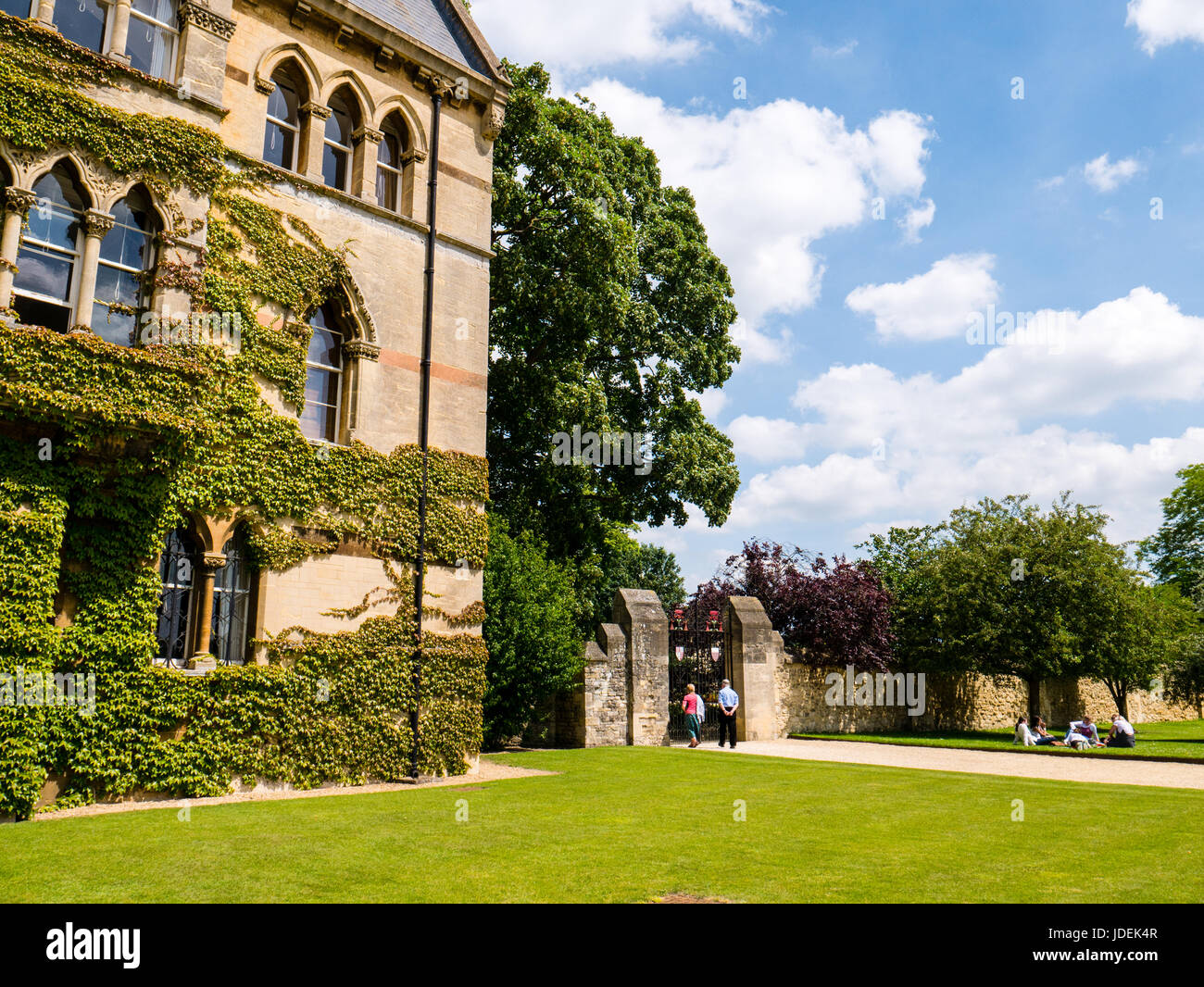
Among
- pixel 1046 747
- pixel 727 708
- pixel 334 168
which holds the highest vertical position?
pixel 334 168

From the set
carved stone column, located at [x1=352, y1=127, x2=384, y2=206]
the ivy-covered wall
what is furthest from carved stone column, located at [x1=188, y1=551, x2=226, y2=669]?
carved stone column, located at [x1=352, y1=127, x2=384, y2=206]

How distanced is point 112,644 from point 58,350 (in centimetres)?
379

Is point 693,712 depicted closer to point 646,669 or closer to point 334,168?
point 646,669

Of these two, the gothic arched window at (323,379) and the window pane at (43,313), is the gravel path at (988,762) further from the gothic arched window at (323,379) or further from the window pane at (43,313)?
the window pane at (43,313)

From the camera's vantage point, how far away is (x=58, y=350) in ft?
33.7

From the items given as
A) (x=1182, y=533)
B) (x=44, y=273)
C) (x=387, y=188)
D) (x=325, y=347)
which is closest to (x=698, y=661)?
(x=325, y=347)

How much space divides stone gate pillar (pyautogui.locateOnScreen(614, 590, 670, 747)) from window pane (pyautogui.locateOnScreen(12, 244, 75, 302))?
1335 cm

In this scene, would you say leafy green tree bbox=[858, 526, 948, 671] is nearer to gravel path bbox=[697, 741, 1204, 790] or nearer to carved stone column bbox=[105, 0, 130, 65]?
gravel path bbox=[697, 741, 1204, 790]

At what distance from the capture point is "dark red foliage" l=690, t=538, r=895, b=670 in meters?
26.0

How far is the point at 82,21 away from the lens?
483 inches

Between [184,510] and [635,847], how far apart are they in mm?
8216

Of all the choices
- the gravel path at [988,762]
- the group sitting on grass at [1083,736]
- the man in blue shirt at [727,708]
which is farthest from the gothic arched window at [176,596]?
the group sitting on grass at [1083,736]

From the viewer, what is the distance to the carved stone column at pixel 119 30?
12273mm
